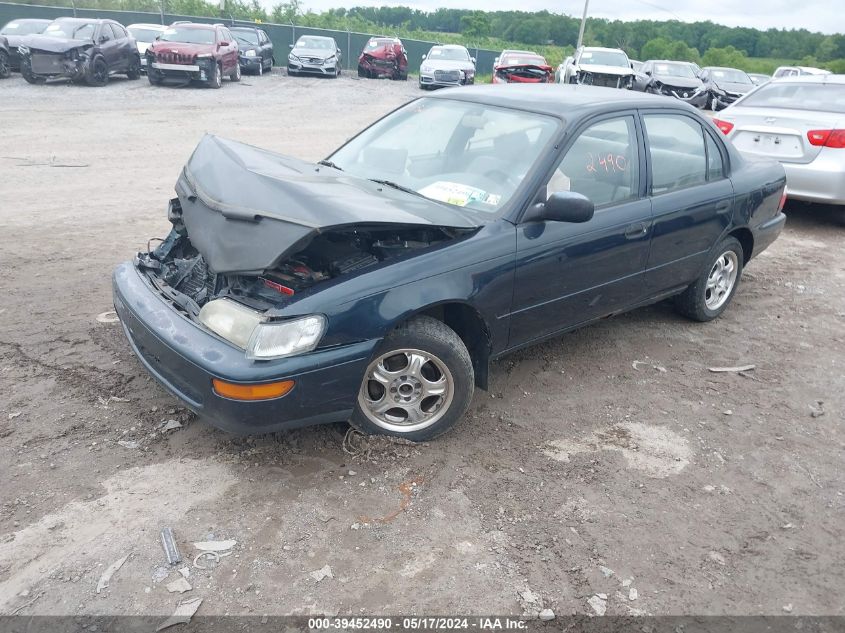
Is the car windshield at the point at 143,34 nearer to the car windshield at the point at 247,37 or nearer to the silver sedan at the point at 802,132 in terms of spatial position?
the car windshield at the point at 247,37

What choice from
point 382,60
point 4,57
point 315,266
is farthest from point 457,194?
point 382,60

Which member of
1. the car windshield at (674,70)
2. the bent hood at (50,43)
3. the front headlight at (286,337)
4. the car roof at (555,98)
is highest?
the car windshield at (674,70)

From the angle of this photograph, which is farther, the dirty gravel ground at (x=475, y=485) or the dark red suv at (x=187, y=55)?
the dark red suv at (x=187, y=55)

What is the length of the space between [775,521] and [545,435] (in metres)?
1.15

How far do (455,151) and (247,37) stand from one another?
904 inches

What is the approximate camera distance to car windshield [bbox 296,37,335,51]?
24987mm

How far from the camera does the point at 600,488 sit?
3.30 m

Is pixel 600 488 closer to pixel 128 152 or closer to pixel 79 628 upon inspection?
pixel 79 628

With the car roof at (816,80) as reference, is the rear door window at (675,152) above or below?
below

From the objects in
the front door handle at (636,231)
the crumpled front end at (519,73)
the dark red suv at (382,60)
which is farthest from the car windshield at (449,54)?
the front door handle at (636,231)

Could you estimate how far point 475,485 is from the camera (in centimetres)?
326

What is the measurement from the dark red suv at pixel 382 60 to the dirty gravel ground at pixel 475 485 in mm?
23089

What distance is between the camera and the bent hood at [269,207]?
3025 millimetres

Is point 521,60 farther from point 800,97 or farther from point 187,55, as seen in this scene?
point 800,97
